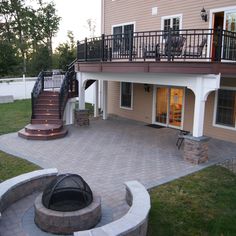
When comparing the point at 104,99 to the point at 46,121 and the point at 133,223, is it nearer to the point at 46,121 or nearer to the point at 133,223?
the point at 46,121

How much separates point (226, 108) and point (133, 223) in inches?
304

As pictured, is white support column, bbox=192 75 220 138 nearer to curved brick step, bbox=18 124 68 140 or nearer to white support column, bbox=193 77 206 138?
white support column, bbox=193 77 206 138

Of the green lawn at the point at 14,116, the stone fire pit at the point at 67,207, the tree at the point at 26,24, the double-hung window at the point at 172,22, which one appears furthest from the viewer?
the tree at the point at 26,24

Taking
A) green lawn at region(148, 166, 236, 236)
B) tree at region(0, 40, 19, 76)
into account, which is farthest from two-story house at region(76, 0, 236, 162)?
tree at region(0, 40, 19, 76)

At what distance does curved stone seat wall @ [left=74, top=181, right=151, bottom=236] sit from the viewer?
4.18 metres

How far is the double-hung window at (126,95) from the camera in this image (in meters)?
15.0

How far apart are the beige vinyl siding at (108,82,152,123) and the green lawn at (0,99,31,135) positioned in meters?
4.54

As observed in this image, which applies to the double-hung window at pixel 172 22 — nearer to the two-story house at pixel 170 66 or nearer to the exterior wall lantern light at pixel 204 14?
the two-story house at pixel 170 66

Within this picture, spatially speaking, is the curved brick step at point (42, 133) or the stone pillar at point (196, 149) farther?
the curved brick step at point (42, 133)

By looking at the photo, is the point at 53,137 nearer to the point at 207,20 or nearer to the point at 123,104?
the point at 123,104

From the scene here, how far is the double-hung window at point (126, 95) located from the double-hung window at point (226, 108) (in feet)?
16.3

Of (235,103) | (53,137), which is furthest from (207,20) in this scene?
(53,137)

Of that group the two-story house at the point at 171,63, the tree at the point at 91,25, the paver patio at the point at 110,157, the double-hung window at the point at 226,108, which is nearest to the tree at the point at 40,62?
the two-story house at the point at 171,63

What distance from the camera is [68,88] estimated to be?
13180 millimetres
